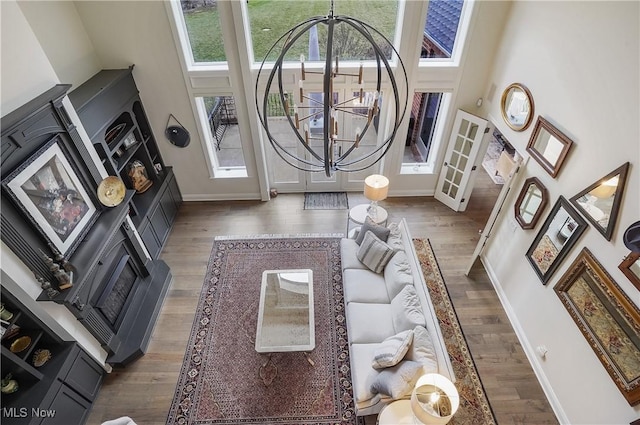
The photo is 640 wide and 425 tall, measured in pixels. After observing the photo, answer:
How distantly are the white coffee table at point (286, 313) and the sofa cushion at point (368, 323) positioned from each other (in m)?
0.46

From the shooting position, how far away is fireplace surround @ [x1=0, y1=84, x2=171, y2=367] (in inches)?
110

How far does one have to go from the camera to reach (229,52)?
4.72 m

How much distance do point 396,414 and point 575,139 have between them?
3194 millimetres

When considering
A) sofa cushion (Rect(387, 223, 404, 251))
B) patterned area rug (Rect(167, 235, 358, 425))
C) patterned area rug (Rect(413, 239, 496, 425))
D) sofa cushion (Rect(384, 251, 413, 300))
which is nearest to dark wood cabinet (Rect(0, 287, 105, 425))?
patterned area rug (Rect(167, 235, 358, 425))

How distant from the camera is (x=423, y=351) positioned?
10.5 feet

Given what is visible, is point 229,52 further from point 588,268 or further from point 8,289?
point 588,268

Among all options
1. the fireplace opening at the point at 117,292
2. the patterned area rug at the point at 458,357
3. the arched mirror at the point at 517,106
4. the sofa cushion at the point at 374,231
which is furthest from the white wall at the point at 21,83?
the arched mirror at the point at 517,106

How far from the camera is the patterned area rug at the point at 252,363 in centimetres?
355

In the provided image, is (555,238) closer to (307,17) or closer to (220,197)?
(307,17)

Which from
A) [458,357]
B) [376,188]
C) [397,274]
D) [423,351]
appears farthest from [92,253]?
[458,357]

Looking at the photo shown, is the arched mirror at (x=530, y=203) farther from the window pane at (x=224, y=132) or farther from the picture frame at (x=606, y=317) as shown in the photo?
the window pane at (x=224, y=132)

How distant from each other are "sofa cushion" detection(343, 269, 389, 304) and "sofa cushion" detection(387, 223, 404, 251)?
1.48 feet

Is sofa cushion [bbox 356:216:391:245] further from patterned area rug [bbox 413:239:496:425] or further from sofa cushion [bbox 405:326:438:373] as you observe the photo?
sofa cushion [bbox 405:326:438:373]

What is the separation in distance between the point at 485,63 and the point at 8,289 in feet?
20.2
